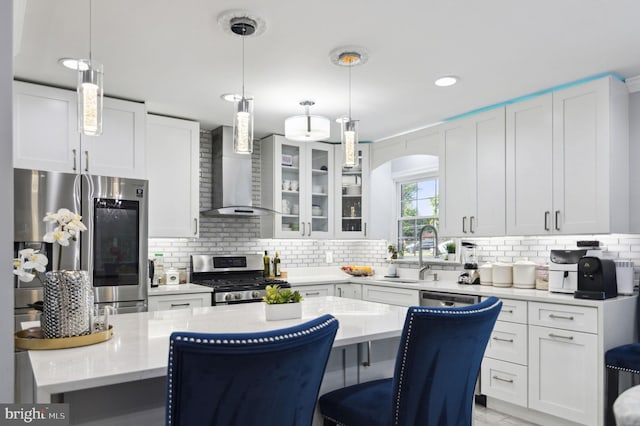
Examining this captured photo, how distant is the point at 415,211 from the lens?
560 centimetres

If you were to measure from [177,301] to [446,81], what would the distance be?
115 inches

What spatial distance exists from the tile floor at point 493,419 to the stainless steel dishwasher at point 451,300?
4.6 inches

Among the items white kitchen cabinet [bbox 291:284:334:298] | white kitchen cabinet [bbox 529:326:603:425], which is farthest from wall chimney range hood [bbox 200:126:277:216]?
white kitchen cabinet [bbox 529:326:603:425]

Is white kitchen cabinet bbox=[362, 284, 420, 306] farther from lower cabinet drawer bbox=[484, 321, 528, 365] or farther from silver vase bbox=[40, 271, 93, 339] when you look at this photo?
silver vase bbox=[40, 271, 93, 339]

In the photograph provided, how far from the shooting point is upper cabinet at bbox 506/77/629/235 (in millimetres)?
3414

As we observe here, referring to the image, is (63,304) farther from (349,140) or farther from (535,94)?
(535,94)

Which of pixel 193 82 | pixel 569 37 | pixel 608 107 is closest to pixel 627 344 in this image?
pixel 608 107

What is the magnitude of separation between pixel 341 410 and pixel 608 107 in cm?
Result: 295

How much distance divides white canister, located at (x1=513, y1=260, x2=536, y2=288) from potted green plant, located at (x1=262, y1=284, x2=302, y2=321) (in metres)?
2.41

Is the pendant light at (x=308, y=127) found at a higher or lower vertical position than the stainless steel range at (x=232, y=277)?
higher

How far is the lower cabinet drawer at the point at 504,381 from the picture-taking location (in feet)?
11.5

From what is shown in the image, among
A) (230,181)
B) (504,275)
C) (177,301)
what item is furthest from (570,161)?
(177,301)
